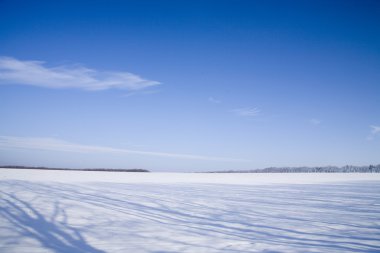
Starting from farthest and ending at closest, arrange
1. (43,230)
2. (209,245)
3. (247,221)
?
(247,221) → (43,230) → (209,245)

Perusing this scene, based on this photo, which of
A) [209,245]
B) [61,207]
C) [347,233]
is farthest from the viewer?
[61,207]

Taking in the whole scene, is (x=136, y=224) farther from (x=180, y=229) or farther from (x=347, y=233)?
(x=347, y=233)

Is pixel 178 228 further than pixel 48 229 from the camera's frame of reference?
Yes

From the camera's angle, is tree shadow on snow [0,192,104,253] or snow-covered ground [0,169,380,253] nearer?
tree shadow on snow [0,192,104,253]

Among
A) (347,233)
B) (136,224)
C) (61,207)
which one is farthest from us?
(61,207)

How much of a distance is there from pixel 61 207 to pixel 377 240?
20.3 feet

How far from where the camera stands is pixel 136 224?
506 centimetres

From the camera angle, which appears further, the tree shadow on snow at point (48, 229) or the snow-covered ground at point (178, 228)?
the snow-covered ground at point (178, 228)

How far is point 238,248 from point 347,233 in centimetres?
224

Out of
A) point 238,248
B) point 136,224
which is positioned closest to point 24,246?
point 136,224

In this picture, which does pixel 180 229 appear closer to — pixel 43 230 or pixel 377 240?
pixel 43 230

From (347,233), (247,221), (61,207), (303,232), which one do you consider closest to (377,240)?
(347,233)

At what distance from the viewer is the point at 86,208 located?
21.2 feet

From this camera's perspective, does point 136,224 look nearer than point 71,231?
No
